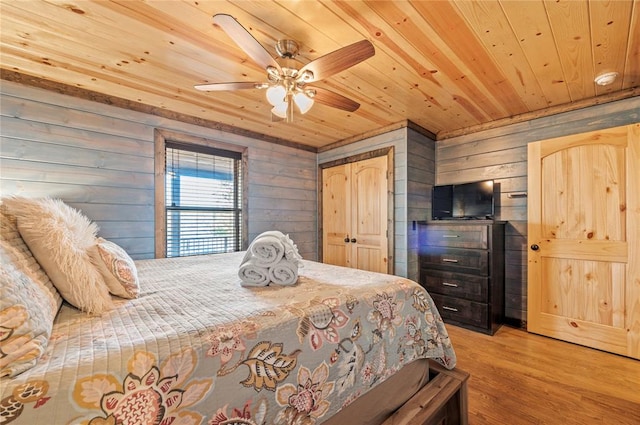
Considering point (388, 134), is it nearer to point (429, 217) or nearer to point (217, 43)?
point (429, 217)

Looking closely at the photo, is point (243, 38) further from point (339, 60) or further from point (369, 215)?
point (369, 215)

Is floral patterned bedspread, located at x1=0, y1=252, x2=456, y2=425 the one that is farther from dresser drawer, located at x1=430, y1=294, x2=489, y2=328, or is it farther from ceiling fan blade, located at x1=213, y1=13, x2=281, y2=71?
dresser drawer, located at x1=430, y1=294, x2=489, y2=328

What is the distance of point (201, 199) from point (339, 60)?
2420 millimetres

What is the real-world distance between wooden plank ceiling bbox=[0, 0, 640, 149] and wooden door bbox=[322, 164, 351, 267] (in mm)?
1258

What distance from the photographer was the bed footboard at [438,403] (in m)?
1.23

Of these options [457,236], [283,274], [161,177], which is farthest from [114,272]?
[457,236]

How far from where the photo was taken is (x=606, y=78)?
2188mm

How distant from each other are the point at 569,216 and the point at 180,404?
3391mm

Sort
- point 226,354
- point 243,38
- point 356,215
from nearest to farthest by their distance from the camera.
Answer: point 226,354 < point 243,38 < point 356,215

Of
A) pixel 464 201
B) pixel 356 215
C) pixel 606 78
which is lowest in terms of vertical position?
pixel 356 215

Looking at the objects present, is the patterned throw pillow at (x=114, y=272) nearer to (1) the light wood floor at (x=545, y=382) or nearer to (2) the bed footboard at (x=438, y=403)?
(2) the bed footboard at (x=438, y=403)

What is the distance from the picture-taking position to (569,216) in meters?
2.58

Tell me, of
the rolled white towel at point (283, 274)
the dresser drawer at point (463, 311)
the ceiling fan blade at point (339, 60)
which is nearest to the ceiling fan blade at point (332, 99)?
the ceiling fan blade at point (339, 60)

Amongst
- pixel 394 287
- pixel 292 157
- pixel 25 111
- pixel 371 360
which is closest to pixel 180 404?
pixel 371 360
